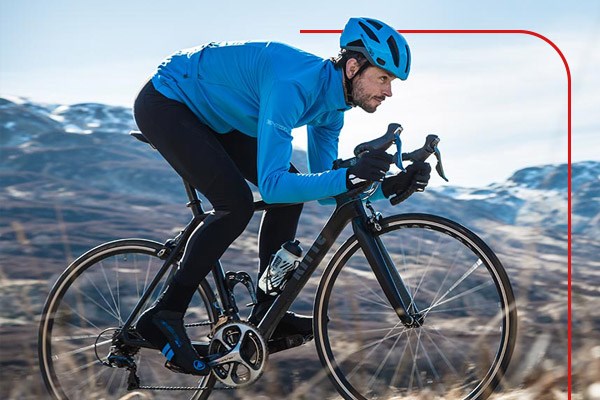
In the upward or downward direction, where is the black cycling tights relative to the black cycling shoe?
upward

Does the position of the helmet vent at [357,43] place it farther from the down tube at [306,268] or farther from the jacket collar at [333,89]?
the down tube at [306,268]

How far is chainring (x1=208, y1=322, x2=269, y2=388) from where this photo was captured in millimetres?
3990

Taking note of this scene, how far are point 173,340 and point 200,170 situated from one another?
87 cm

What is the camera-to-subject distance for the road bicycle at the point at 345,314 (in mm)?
3760

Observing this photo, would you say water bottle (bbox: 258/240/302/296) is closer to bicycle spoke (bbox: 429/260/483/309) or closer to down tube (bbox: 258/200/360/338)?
down tube (bbox: 258/200/360/338)

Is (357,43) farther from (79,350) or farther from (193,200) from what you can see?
(79,350)

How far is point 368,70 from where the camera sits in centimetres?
377

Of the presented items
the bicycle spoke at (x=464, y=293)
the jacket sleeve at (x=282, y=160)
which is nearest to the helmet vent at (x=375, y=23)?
the jacket sleeve at (x=282, y=160)

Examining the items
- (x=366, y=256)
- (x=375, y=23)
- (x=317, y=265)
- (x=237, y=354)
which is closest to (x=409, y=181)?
(x=366, y=256)

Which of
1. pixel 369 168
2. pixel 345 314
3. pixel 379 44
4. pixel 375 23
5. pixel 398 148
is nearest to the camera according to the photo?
pixel 369 168

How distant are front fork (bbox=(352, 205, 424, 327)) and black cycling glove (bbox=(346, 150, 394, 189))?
0.40 meters

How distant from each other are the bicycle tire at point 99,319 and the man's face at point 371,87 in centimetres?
126

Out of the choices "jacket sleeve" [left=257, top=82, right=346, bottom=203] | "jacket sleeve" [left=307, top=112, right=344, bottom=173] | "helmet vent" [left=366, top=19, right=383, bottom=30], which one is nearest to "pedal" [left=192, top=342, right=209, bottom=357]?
"jacket sleeve" [left=257, top=82, right=346, bottom=203]

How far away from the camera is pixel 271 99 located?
12.0 feet
